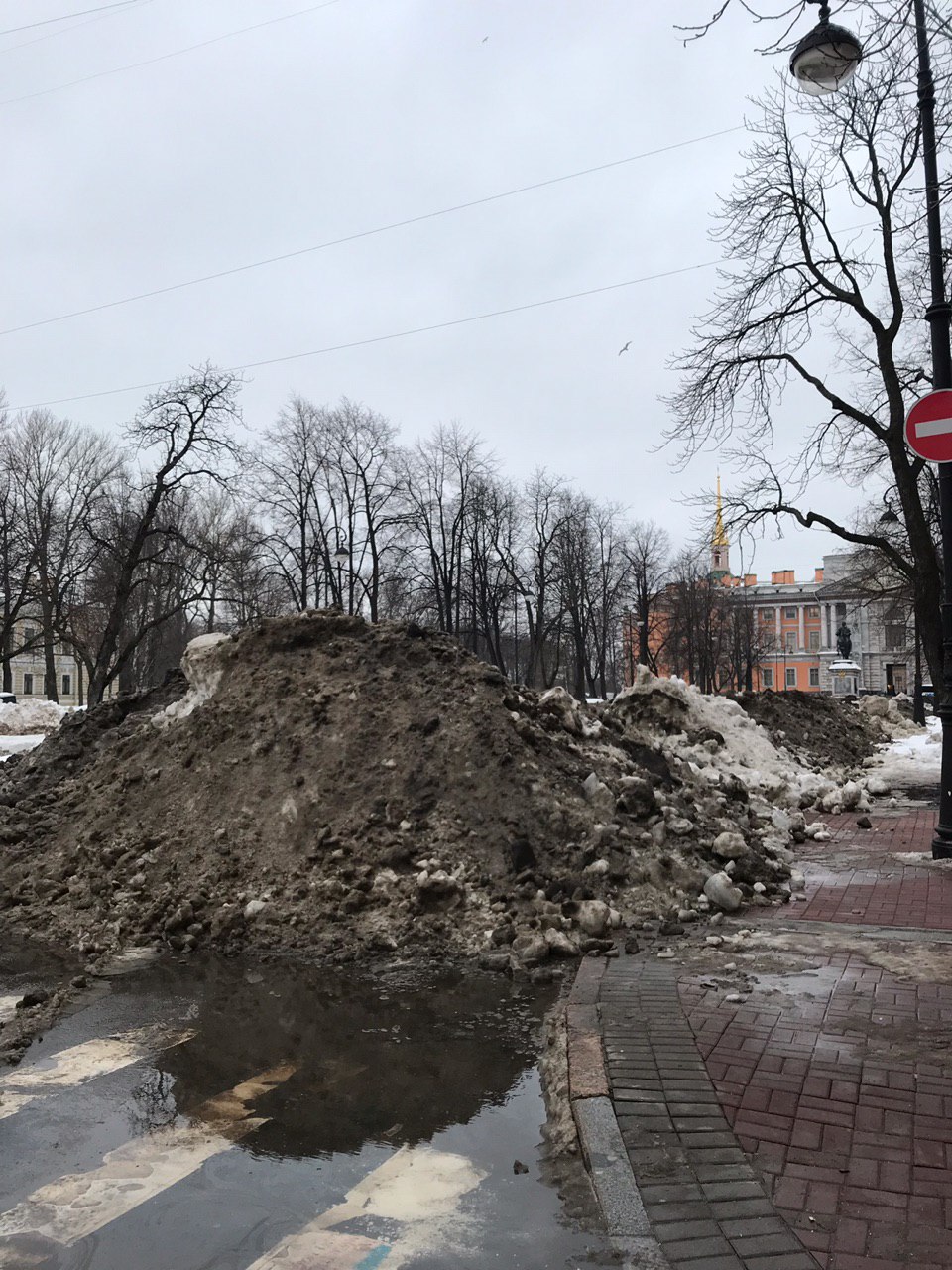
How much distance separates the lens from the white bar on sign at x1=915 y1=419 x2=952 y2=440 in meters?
8.15

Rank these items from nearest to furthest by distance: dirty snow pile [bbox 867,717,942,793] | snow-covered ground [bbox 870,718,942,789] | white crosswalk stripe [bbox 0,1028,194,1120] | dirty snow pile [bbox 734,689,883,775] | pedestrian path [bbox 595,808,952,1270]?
pedestrian path [bbox 595,808,952,1270] < white crosswalk stripe [bbox 0,1028,194,1120] < dirty snow pile [bbox 867,717,942,793] < snow-covered ground [bbox 870,718,942,789] < dirty snow pile [bbox 734,689,883,775]

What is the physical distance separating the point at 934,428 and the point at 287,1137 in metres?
7.26

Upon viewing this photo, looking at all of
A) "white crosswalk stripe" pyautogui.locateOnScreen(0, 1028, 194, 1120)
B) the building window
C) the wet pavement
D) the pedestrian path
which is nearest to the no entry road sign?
the pedestrian path

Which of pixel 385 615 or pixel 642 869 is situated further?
pixel 385 615

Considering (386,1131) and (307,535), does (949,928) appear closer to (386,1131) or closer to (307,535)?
(386,1131)

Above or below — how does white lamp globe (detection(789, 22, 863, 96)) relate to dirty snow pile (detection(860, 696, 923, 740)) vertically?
above

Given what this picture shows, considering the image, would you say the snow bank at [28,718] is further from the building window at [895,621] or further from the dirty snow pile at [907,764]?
the building window at [895,621]

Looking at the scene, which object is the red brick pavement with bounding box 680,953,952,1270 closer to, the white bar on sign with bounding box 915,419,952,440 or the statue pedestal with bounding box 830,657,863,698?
the white bar on sign with bounding box 915,419,952,440

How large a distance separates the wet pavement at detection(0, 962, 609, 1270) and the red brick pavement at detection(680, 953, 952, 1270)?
73 centimetres

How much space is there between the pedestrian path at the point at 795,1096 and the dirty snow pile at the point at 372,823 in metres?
1.24

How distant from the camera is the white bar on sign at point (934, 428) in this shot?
8.15m

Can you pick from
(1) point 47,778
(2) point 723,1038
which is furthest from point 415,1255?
(1) point 47,778

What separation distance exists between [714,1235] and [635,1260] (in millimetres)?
268

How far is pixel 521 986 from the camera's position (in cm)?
611
